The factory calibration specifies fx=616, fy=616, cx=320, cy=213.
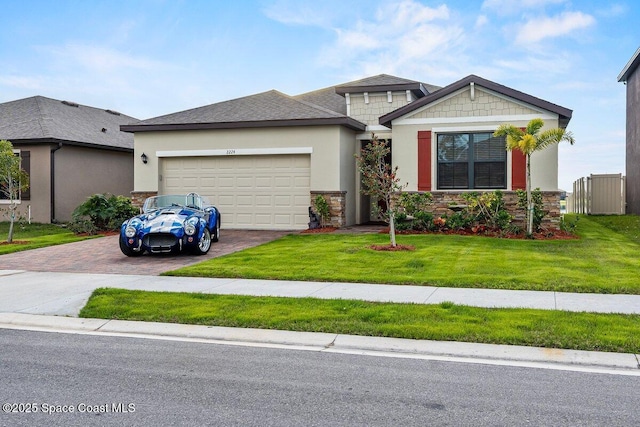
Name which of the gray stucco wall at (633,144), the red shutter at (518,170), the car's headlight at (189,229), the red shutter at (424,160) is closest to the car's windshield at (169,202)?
the car's headlight at (189,229)

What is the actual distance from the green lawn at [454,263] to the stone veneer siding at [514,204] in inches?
60.9

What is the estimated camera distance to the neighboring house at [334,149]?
58.9 feet

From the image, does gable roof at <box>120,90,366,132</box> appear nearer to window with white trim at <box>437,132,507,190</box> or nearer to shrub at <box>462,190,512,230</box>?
window with white trim at <box>437,132,507,190</box>

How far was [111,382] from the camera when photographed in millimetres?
5402

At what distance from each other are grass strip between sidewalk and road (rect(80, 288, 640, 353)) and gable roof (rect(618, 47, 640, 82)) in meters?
19.3

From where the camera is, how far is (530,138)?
16.0 m

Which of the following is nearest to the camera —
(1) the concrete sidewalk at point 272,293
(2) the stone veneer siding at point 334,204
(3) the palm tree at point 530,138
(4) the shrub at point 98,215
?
(1) the concrete sidewalk at point 272,293

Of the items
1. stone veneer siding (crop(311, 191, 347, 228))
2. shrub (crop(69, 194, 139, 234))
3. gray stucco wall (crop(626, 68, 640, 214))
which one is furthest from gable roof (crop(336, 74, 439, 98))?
gray stucco wall (crop(626, 68, 640, 214))

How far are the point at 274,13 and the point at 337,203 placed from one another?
592 cm

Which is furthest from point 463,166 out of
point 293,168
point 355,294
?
point 355,294

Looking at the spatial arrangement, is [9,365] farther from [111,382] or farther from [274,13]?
[274,13]

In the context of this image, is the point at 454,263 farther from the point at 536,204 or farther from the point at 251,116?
the point at 251,116

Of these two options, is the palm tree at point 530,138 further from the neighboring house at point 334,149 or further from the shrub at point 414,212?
the shrub at point 414,212

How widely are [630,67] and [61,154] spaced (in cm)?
2271
